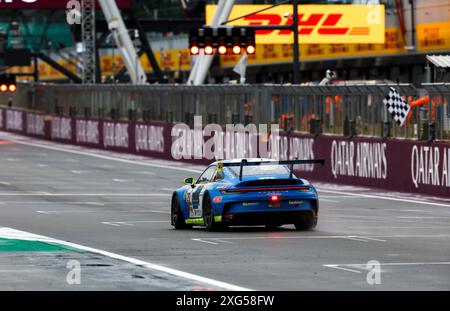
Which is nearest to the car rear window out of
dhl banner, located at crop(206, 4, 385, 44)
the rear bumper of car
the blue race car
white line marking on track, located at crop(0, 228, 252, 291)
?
the blue race car

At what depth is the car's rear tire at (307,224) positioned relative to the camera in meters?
24.2

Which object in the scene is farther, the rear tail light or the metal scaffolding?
the metal scaffolding

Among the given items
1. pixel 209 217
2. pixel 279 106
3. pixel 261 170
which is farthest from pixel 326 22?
pixel 209 217

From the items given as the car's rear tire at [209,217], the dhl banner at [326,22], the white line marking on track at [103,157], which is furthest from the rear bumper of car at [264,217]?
the dhl banner at [326,22]

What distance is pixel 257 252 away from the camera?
1989cm

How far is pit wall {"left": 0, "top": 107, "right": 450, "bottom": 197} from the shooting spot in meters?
36.7

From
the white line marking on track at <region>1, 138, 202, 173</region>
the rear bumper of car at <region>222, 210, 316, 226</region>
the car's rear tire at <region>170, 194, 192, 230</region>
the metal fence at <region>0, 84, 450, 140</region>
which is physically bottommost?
the white line marking on track at <region>1, 138, 202, 173</region>

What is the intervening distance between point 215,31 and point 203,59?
19.7 m

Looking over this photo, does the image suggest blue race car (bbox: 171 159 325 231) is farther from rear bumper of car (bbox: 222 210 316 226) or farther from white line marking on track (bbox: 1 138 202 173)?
white line marking on track (bbox: 1 138 202 173)

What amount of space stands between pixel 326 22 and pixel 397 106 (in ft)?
143

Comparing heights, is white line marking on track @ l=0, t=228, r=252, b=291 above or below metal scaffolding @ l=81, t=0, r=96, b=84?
below

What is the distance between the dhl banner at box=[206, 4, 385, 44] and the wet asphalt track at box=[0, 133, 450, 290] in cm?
3625

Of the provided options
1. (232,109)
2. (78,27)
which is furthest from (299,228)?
(78,27)

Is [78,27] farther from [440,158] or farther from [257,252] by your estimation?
[257,252]
